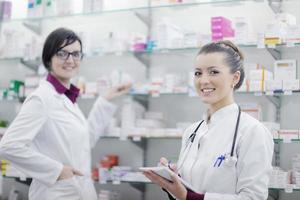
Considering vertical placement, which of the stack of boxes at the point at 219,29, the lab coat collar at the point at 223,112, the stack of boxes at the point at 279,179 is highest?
the stack of boxes at the point at 219,29

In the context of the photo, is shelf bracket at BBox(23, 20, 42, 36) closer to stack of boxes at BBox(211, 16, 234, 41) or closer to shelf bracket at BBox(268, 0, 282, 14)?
stack of boxes at BBox(211, 16, 234, 41)

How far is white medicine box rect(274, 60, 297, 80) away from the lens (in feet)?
12.0

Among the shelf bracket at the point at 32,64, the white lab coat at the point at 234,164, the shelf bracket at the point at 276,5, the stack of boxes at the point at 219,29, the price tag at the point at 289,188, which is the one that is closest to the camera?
the white lab coat at the point at 234,164

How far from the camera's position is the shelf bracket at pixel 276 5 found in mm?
4020

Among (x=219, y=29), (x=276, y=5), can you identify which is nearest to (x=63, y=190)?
(x=219, y=29)

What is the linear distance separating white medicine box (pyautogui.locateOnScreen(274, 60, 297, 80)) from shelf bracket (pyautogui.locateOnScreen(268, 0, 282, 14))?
59 cm

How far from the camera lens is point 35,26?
17.6 ft

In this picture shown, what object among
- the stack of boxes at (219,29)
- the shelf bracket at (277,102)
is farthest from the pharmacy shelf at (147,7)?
the shelf bracket at (277,102)

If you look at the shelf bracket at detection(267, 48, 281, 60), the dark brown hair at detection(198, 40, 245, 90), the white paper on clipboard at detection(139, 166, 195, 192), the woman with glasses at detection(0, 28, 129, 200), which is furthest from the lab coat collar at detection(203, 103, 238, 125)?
the shelf bracket at detection(267, 48, 281, 60)

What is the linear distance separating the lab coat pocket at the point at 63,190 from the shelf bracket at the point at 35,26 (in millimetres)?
2859

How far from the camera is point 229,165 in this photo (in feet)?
6.86

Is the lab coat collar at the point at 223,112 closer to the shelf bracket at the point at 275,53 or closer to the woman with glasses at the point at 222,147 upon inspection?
the woman with glasses at the point at 222,147

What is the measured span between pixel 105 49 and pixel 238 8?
1343 mm

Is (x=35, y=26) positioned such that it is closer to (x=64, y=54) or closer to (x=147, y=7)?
(x=147, y=7)
